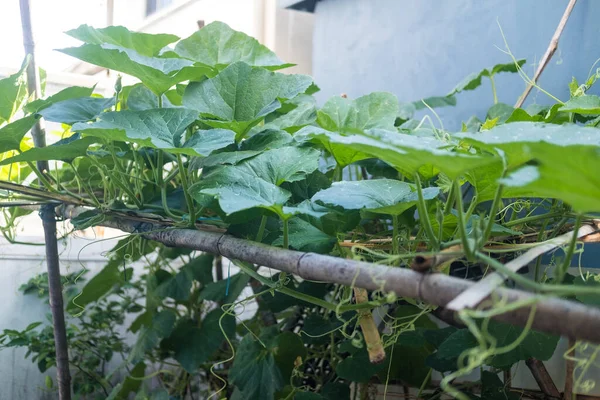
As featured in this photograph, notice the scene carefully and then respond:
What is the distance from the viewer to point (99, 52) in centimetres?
60

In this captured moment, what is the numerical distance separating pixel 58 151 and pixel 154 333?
55 cm

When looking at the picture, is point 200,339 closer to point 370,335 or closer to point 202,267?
point 202,267

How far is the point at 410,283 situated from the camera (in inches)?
13.3

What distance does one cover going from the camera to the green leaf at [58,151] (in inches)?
24.8

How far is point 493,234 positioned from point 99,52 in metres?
0.47

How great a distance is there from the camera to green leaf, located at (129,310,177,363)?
3.58 ft

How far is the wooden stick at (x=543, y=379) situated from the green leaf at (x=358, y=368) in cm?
23

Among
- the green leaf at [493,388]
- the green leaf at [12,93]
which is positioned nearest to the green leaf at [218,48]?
the green leaf at [12,93]

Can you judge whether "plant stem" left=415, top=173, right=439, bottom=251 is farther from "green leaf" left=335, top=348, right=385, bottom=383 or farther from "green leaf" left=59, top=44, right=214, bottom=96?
"green leaf" left=335, top=348, right=385, bottom=383

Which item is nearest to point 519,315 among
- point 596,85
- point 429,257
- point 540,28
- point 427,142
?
point 429,257

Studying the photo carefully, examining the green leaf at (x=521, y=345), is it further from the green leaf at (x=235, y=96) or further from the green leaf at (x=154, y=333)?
the green leaf at (x=154, y=333)

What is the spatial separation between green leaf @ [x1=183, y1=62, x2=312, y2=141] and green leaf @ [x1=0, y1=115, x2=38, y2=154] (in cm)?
20

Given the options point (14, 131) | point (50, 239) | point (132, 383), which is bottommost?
point (132, 383)

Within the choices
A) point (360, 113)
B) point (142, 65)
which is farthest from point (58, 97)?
point (360, 113)
